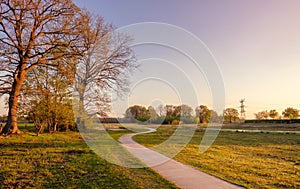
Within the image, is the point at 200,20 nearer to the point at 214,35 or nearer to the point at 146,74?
the point at 214,35

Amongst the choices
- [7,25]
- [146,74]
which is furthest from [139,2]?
[7,25]

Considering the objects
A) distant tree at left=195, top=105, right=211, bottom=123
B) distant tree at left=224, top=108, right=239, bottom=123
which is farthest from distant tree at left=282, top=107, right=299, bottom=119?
distant tree at left=195, top=105, right=211, bottom=123

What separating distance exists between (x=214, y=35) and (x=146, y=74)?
17.2ft

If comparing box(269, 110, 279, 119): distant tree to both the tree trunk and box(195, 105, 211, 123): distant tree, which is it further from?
the tree trunk

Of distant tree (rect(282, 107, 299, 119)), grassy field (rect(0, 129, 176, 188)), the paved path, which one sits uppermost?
distant tree (rect(282, 107, 299, 119))

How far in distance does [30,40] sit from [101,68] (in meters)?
7.33

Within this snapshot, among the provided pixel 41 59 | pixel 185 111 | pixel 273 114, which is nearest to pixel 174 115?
pixel 185 111

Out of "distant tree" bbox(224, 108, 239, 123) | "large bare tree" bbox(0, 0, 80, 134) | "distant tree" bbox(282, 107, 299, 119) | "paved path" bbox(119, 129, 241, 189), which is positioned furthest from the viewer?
"distant tree" bbox(224, 108, 239, 123)

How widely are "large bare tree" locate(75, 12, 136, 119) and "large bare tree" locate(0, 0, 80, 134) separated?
2771 millimetres

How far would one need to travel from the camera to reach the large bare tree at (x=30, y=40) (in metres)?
12.8

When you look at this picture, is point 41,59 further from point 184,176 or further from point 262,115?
point 262,115

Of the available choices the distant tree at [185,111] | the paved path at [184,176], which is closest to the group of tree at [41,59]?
the paved path at [184,176]

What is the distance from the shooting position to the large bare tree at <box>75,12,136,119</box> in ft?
59.7

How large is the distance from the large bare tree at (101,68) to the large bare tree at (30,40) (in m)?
2.77
